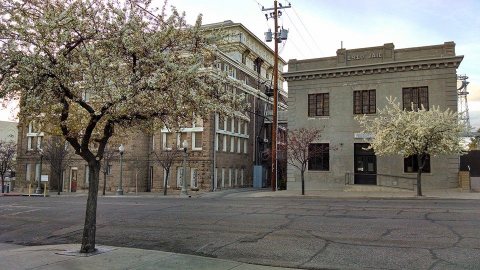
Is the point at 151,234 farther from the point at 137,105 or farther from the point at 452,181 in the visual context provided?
the point at 452,181

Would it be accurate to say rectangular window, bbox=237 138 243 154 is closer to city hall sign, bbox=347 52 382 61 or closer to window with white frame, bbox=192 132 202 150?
window with white frame, bbox=192 132 202 150

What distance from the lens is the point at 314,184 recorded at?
32.7 m

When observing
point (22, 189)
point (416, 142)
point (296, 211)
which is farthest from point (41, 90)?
Answer: point (22, 189)

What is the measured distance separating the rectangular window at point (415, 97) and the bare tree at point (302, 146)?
20.6 feet

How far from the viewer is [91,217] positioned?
10.1m

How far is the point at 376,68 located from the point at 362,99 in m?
2.39

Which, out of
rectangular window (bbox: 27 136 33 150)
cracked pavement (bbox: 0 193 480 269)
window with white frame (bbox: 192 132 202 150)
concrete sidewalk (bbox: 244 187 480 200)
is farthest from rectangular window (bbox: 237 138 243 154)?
cracked pavement (bbox: 0 193 480 269)

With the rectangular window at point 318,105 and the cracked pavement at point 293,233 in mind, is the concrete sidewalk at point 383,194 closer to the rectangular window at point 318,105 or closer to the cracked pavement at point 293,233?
the rectangular window at point 318,105

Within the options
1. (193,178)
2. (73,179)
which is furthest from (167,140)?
(73,179)

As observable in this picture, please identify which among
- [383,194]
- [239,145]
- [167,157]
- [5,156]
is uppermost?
[239,145]

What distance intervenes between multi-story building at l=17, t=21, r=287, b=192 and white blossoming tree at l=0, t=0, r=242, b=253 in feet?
76.9

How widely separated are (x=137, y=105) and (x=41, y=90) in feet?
6.10

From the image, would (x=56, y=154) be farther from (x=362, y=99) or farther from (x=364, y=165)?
(x=362, y=99)

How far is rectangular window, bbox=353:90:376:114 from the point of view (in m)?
31.7
